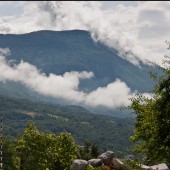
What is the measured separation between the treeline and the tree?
2973 inches

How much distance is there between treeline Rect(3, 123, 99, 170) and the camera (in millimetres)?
108894

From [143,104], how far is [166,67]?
11.5ft

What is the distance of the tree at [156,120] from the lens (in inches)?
1103

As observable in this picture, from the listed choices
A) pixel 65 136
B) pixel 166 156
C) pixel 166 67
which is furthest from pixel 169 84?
pixel 65 136

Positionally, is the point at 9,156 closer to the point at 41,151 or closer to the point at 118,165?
the point at 41,151

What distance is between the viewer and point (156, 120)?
28.5m

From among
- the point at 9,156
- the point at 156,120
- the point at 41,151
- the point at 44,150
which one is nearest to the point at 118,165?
the point at 156,120

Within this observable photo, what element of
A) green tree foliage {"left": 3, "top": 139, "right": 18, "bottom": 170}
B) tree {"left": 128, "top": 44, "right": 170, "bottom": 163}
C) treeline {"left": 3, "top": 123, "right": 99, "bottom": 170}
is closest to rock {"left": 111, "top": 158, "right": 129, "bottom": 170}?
tree {"left": 128, "top": 44, "right": 170, "bottom": 163}

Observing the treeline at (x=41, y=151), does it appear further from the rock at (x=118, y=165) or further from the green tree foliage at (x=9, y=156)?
the rock at (x=118, y=165)

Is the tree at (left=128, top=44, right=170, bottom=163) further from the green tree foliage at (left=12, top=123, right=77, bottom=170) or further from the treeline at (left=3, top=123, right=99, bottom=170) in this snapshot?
the green tree foliage at (left=12, top=123, right=77, bottom=170)

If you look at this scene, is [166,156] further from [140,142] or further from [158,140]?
[140,142]

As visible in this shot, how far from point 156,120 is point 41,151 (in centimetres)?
9167

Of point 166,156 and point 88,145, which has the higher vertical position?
point 88,145

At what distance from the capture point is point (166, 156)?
28.9m
